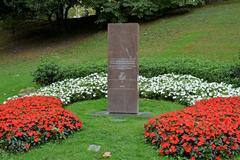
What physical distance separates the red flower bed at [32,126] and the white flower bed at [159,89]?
2.92m

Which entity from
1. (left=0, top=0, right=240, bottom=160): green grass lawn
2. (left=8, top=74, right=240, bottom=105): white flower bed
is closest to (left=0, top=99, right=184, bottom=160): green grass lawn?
(left=0, top=0, right=240, bottom=160): green grass lawn

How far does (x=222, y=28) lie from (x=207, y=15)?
9.45 feet

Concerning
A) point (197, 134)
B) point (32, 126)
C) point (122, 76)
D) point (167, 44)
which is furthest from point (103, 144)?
point (167, 44)

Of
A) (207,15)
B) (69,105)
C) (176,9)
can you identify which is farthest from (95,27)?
(69,105)

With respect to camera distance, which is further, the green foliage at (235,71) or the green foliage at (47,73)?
the green foliage at (47,73)

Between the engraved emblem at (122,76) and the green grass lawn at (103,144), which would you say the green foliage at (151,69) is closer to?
the engraved emblem at (122,76)

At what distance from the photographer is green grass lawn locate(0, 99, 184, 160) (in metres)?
7.45

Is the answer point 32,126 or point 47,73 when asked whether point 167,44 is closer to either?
point 47,73

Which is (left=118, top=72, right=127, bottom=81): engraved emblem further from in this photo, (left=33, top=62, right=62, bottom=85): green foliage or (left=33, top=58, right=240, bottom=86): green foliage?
(left=33, top=62, right=62, bottom=85): green foliage

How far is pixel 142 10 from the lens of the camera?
24.1 meters

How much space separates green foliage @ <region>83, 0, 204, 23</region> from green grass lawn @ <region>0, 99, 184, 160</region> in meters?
14.5

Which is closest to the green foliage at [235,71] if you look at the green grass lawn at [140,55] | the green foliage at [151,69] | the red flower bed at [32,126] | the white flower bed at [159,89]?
the green foliage at [151,69]

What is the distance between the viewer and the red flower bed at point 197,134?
7059 mm

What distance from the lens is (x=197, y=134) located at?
23.6 ft
